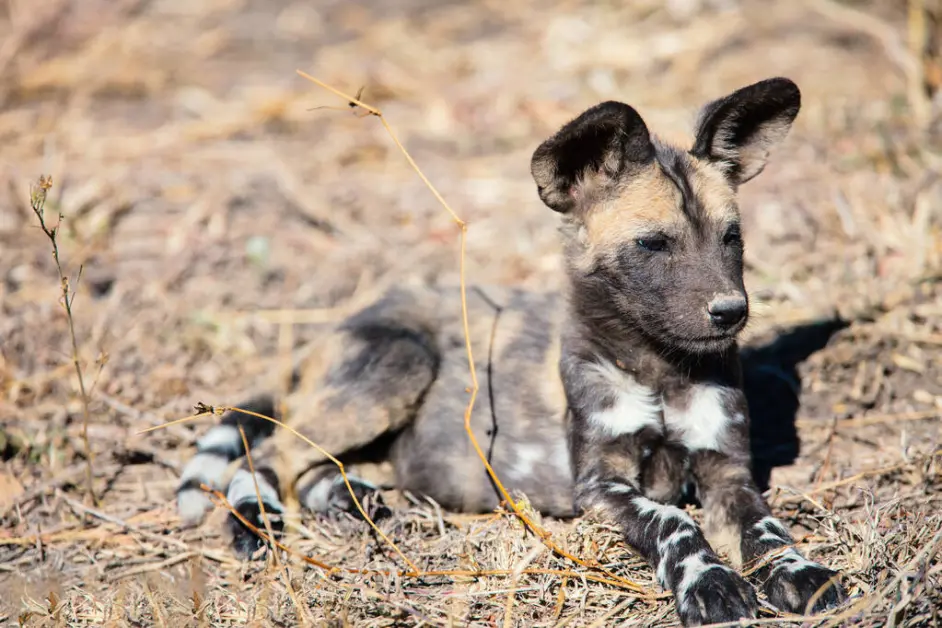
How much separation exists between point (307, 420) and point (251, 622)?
1309 millimetres

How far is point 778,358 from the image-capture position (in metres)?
5.14

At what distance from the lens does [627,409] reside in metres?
3.78

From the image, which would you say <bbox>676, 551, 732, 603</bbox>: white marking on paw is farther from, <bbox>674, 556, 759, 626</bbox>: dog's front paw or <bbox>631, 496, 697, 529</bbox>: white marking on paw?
<bbox>631, 496, 697, 529</bbox>: white marking on paw

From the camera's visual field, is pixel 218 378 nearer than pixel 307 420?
No

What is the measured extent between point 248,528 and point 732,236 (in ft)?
8.02

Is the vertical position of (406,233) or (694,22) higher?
(694,22)

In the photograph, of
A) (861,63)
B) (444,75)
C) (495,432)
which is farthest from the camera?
(444,75)

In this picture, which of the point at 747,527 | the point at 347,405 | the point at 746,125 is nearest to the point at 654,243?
the point at 746,125

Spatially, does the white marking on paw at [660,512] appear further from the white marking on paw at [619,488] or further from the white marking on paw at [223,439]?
the white marking on paw at [223,439]

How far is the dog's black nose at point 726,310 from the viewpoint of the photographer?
11.2ft

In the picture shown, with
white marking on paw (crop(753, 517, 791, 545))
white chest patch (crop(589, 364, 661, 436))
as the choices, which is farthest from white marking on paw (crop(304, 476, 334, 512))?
white marking on paw (crop(753, 517, 791, 545))

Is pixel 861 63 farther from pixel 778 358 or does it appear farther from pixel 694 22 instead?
pixel 778 358

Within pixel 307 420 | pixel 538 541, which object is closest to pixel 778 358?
pixel 538 541

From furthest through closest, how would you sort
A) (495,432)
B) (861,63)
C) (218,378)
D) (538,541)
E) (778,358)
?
1. (861,63)
2. (218,378)
3. (778,358)
4. (495,432)
5. (538,541)
